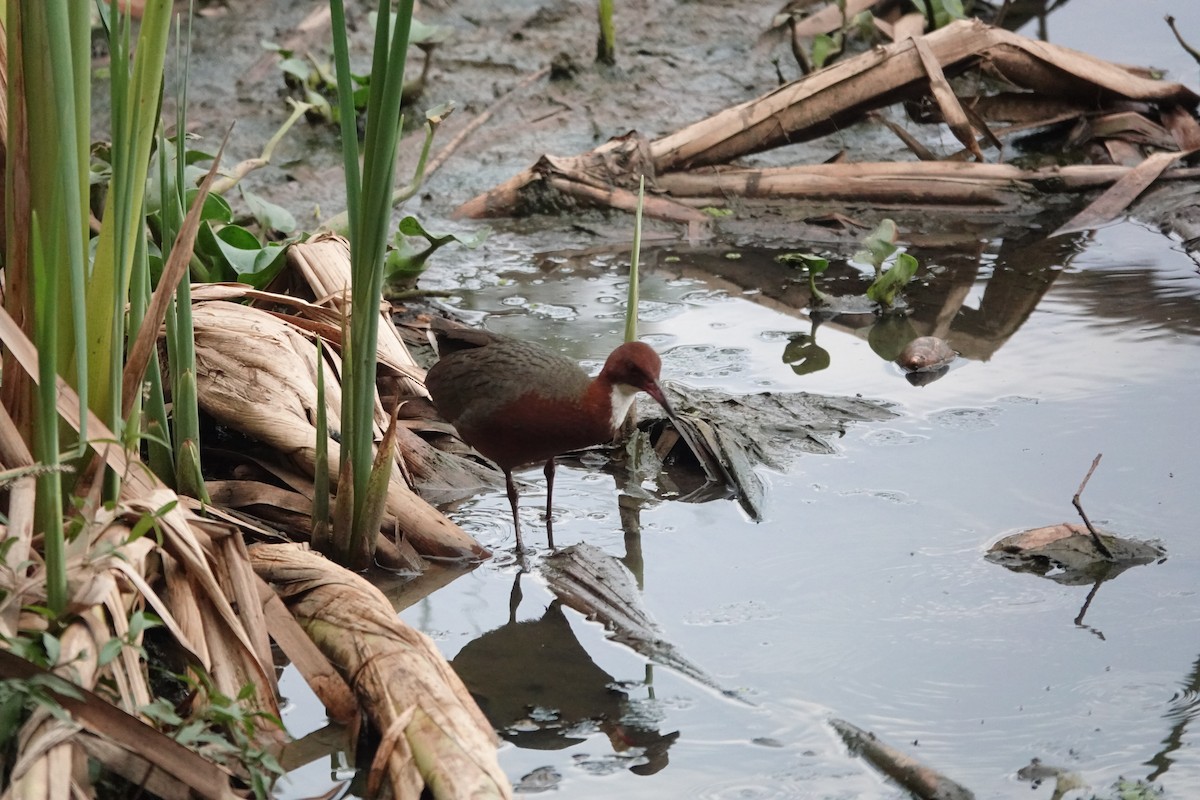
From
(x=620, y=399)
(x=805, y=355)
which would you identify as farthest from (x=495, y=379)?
(x=805, y=355)

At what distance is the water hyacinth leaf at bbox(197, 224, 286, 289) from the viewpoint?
4254mm

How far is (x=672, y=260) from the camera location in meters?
6.26

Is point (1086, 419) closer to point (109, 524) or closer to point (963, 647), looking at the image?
point (963, 647)

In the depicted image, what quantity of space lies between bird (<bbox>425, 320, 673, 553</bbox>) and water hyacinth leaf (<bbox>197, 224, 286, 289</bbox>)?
32.9 inches

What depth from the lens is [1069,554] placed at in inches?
134

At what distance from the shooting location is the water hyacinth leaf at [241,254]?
14.0ft

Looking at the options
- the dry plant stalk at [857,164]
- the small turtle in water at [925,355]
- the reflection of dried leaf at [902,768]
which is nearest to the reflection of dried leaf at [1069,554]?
the reflection of dried leaf at [902,768]

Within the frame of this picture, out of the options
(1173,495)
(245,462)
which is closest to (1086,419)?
(1173,495)

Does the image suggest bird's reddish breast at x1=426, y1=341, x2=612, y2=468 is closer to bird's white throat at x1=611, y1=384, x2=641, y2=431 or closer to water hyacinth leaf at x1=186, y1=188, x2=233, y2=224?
bird's white throat at x1=611, y1=384, x2=641, y2=431

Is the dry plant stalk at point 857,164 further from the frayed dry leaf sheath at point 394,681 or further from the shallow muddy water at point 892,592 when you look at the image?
the frayed dry leaf sheath at point 394,681

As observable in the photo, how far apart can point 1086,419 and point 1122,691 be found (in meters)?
1.63

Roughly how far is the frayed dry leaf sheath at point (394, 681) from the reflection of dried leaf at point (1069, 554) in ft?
5.31

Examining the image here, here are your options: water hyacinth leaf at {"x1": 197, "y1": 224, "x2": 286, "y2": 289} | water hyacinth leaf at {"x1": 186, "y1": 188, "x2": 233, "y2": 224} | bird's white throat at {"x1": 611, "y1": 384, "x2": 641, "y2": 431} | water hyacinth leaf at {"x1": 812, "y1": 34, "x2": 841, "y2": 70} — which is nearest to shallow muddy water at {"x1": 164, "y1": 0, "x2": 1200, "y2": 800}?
bird's white throat at {"x1": 611, "y1": 384, "x2": 641, "y2": 431}

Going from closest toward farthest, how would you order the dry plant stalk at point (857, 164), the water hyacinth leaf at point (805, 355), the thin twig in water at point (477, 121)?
the water hyacinth leaf at point (805, 355) → the dry plant stalk at point (857, 164) → the thin twig in water at point (477, 121)
